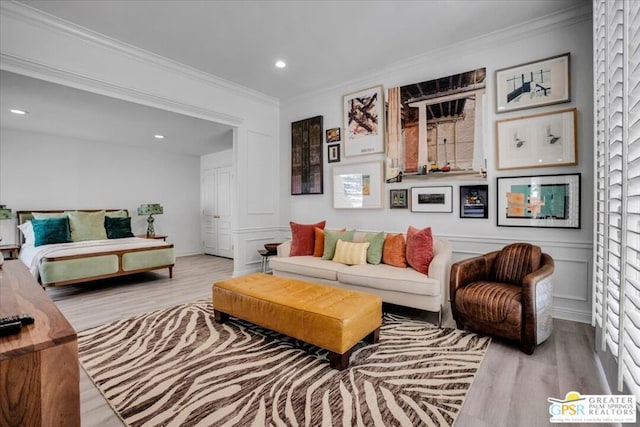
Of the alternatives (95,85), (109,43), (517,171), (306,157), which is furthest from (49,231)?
(517,171)

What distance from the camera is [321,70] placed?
161 inches

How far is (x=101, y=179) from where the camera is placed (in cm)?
610

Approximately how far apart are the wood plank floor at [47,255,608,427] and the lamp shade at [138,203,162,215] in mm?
2588

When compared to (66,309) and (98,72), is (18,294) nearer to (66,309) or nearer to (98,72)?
(66,309)

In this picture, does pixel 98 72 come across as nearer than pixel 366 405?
No

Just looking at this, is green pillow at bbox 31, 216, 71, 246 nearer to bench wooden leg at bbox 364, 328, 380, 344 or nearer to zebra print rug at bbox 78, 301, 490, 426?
zebra print rug at bbox 78, 301, 490, 426

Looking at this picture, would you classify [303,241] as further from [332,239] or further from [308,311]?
[308,311]

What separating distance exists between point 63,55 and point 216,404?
11.8 feet

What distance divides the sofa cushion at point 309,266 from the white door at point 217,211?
10.6 feet

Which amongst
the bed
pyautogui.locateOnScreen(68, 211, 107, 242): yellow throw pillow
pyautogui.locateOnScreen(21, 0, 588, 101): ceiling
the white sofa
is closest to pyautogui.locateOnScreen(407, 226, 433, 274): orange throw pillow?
the white sofa

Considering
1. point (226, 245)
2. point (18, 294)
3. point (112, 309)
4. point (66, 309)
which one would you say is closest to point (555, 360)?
point (18, 294)

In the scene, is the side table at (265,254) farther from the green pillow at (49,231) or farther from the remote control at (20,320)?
the remote control at (20,320)

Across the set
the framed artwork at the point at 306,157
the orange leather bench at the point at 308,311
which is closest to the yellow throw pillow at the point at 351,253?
the orange leather bench at the point at 308,311

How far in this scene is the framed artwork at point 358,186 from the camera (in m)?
4.18
